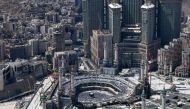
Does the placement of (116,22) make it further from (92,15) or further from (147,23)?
(92,15)

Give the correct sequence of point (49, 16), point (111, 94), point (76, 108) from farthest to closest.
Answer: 1. point (49, 16)
2. point (111, 94)
3. point (76, 108)

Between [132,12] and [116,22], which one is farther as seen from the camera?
[132,12]

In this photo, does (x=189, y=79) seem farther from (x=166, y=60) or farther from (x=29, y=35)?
(x=29, y=35)

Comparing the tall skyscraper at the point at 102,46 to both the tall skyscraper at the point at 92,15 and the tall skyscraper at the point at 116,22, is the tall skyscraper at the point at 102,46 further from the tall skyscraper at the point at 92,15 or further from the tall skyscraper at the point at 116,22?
the tall skyscraper at the point at 92,15

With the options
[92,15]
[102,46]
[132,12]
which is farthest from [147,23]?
[92,15]

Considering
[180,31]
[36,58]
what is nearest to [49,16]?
[36,58]

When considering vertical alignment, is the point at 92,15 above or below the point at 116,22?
above
